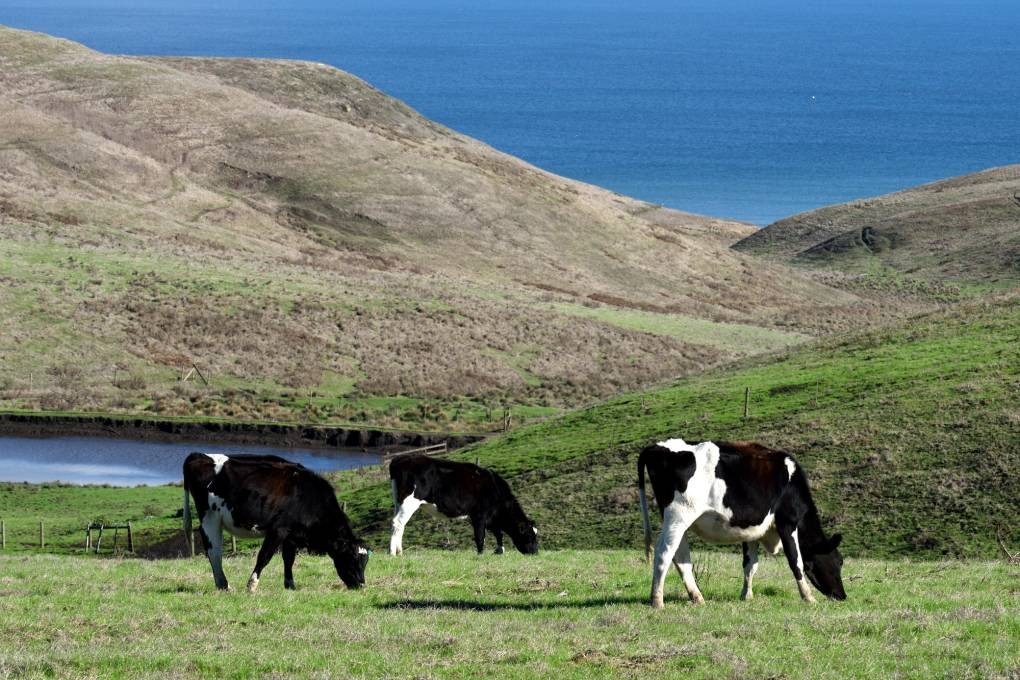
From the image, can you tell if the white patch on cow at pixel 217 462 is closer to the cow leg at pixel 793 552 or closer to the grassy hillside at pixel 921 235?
the cow leg at pixel 793 552

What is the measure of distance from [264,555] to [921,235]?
435 ft

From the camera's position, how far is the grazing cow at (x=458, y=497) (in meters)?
26.8

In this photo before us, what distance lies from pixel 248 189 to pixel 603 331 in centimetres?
4611

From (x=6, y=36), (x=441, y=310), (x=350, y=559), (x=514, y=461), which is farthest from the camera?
(x=6, y=36)

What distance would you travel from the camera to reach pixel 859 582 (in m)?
20.7

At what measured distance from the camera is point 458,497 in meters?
27.3

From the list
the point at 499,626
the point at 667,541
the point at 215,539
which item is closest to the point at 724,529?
the point at 667,541

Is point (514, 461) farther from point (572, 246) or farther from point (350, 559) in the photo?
point (572, 246)

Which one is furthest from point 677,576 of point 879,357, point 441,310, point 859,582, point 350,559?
point 441,310

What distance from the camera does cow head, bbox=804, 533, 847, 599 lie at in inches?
744

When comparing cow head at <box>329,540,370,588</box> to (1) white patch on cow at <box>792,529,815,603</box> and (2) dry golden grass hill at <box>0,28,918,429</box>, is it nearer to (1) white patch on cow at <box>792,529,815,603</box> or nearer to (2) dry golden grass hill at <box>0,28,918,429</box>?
(1) white patch on cow at <box>792,529,815,603</box>

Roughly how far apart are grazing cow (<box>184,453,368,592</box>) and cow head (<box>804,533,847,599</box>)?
601 cm

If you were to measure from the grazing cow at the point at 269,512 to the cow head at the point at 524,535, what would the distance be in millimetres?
8257

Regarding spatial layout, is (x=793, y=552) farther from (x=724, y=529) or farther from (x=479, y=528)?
(x=479, y=528)
